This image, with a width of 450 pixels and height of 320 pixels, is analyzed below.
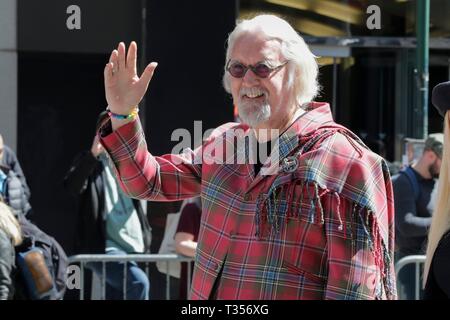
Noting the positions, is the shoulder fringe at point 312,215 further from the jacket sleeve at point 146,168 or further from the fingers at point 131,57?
the fingers at point 131,57

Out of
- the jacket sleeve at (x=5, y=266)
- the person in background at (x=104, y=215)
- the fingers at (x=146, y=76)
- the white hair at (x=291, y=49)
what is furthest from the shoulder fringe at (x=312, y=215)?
the person in background at (x=104, y=215)

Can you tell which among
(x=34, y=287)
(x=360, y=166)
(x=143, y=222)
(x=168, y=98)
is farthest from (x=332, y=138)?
(x=168, y=98)

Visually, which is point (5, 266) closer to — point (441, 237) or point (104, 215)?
point (104, 215)

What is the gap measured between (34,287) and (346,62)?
16.0 feet

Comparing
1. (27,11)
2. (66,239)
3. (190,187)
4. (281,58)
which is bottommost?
(66,239)

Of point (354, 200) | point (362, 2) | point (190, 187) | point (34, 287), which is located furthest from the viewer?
point (362, 2)

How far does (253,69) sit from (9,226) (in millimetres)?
2448

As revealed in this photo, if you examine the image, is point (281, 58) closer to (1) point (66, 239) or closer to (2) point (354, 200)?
(2) point (354, 200)

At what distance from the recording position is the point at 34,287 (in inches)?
197

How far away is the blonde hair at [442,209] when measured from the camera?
2713 mm

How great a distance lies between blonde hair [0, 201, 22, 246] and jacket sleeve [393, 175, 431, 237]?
256 cm

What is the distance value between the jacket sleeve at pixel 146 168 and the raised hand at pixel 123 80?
96 mm

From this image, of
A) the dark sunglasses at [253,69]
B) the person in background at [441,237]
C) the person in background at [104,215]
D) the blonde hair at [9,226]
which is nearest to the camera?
the person in background at [441,237]

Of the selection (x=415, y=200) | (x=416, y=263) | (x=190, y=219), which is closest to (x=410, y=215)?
(x=415, y=200)
